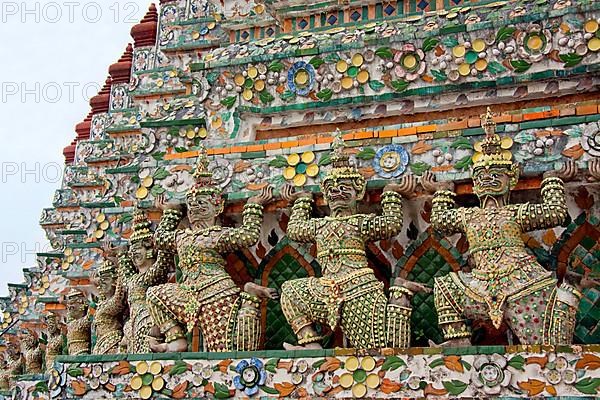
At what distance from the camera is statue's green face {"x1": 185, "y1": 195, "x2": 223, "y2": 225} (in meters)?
9.48

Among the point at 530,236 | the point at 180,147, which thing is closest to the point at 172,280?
the point at 180,147

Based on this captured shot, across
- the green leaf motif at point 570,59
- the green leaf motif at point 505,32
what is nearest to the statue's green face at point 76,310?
the green leaf motif at point 505,32

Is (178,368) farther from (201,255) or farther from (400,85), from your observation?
(400,85)

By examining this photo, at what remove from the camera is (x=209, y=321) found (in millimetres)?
9047

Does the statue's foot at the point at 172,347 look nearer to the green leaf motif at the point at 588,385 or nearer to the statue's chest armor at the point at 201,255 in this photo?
the statue's chest armor at the point at 201,255

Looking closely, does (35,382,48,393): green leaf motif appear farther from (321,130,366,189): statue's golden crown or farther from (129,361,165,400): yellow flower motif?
(321,130,366,189): statue's golden crown

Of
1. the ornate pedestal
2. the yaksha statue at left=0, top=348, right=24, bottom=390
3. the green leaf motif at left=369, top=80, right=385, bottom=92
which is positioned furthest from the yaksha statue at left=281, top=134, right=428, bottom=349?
the yaksha statue at left=0, top=348, right=24, bottom=390

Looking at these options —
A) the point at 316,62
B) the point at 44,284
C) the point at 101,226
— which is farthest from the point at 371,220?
the point at 44,284

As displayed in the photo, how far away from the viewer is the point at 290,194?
947 cm

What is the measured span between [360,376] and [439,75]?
326 centimetres

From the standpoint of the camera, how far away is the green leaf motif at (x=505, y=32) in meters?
9.57

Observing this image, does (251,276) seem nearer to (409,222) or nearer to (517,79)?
(409,222)

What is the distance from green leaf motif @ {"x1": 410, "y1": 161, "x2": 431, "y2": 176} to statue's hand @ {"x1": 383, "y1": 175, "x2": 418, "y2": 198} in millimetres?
66

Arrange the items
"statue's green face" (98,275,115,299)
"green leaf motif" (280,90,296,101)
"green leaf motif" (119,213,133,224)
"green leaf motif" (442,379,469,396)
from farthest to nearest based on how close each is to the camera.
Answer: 1. "statue's green face" (98,275,115,299)
2. "green leaf motif" (119,213,133,224)
3. "green leaf motif" (280,90,296,101)
4. "green leaf motif" (442,379,469,396)
